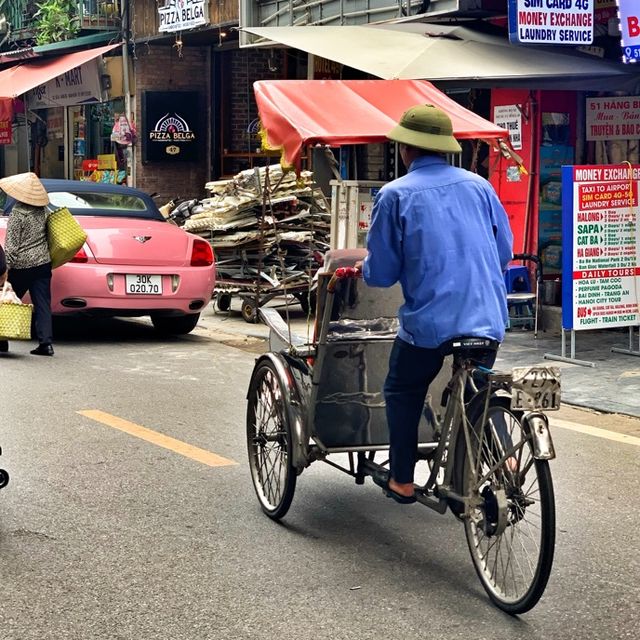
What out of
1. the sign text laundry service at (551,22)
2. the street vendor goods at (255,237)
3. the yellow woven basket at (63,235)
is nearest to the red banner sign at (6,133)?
the street vendor goods at (255,237)

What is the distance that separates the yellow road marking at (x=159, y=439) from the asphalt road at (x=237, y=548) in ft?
0.08

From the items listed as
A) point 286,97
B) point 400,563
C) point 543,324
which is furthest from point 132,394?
point 543,324

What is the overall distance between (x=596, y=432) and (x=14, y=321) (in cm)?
394

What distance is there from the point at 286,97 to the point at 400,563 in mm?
3273

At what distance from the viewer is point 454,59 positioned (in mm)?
11656

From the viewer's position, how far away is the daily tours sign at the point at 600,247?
10594 mm

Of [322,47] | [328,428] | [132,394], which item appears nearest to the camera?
[328,428]

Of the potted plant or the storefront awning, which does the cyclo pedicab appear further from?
the potted plant

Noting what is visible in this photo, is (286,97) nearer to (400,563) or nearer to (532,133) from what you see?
(400,563)

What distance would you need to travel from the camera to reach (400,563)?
5.28m

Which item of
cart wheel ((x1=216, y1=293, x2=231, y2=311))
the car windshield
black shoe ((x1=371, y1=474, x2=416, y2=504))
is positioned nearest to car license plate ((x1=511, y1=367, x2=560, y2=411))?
black shoe ((x1=371, y1=474, x2=416, y2=504))

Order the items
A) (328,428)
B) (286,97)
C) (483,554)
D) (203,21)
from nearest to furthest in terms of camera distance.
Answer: (483,554) → (328,428) → (286,97) → (203,21)

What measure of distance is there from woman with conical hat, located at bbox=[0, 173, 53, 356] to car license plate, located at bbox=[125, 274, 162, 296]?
2.98 ft

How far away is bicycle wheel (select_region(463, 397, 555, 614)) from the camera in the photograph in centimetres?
445
